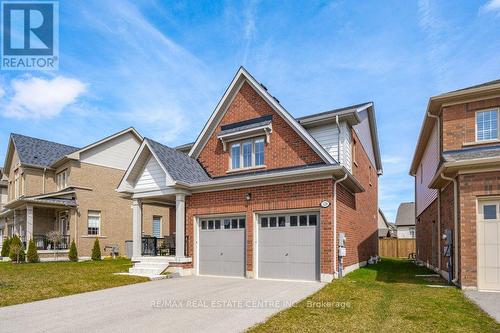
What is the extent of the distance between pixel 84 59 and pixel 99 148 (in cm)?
1401

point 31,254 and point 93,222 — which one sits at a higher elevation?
point 93,222

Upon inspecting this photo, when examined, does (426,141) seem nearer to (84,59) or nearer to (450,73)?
(450,73)

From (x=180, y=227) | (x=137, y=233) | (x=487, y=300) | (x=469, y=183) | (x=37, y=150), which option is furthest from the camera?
(x=37, y=150)

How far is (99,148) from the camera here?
88.1 feet

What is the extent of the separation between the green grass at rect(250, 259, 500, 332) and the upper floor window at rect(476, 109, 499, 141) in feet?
17.0

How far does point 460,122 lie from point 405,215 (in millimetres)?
38622

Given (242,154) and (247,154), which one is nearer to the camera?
(247,154)

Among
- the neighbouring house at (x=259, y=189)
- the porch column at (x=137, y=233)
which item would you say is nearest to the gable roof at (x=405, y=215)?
the neighbouring house at (x=259, y=189)

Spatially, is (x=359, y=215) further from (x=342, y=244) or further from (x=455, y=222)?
(x=455, y=222)

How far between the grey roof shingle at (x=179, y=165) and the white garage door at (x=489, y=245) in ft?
33.0

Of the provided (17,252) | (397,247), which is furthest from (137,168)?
(397,247)

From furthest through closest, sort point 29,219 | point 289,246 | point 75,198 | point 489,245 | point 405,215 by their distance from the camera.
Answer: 1. point 405,215
2. point 75,198
3. point 29,219
4. point 289,246
5. point 489,245

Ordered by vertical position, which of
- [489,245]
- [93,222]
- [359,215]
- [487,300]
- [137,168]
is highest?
[137,168]

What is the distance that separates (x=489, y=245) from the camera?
10438 millimetres
